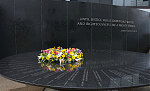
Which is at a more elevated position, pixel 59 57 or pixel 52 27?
pixel 52 27

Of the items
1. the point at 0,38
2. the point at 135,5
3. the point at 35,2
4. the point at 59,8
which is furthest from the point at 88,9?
the point at 135,5

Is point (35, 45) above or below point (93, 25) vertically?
below

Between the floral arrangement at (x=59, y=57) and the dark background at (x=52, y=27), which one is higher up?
the dark background at (x=52, y=27)

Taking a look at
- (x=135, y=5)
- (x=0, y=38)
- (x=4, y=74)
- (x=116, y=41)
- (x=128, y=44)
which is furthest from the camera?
(x=135, y=5)

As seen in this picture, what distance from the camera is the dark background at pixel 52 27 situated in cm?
380

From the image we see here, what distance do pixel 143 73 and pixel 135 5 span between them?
8.65m

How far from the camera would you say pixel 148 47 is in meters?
6.82

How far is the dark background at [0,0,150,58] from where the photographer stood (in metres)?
3.80

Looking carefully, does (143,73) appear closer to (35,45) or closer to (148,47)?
(35,45)

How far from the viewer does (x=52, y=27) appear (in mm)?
4281

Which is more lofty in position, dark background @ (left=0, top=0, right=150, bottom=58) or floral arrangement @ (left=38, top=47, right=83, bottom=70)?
dark background @ (left=0, top=0, right=150, bottom=58)

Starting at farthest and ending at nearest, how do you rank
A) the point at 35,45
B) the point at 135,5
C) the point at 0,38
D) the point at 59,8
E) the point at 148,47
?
the point at 135,5, the point at 148,47, the point at 59,8, the point at 35,45, the point at 0,38

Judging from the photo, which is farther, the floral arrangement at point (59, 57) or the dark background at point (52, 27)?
the dark background at point (52, 27)

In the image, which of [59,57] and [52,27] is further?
[52,27]
